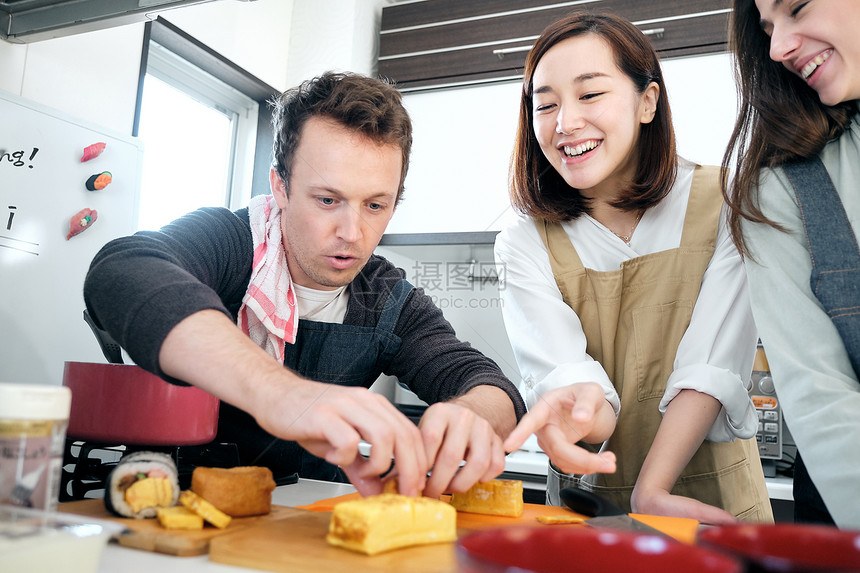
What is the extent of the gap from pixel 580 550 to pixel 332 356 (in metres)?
0.79

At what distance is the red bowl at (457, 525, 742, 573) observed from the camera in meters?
0.32

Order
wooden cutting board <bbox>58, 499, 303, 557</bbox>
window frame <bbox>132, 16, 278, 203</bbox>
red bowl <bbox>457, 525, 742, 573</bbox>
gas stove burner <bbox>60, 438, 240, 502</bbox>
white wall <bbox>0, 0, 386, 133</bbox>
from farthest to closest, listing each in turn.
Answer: window frame <bbox>132, 16, 278, 203</bbox> < white wall <bbox>0, 0, 386, 133</bbox> < gas stove burner <bbox>60, 438, 240, 502</bbox> < wooden cutting board <bbox>58, 499, 303, 557</bbox> < red bowl <bbox>457, 525, 742, 573</bbox>

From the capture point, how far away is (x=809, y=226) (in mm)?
800

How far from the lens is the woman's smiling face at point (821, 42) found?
78cm

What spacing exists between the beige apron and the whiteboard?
3.75 ft

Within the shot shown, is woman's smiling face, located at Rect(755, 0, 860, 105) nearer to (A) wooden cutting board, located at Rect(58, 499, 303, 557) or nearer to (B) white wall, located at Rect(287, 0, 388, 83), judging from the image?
(A) wooden cutting board, located at Rect(58, 499, 303, 557)

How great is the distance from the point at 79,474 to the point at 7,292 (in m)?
0.84

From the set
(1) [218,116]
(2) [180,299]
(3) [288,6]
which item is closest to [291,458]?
(2) [180,299]

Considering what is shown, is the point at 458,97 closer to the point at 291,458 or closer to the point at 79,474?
the point at 291,458

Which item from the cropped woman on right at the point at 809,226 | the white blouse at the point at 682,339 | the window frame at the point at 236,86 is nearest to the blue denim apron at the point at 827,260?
the cropped woman on right at the point at 809,226

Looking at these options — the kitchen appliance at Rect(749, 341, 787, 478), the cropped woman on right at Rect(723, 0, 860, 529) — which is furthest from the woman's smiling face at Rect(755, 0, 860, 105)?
the kitchen appliance at Rect(749, 341, 787, 478)

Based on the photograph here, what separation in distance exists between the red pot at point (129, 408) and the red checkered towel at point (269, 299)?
27cm

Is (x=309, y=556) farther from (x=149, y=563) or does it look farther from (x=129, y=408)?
(x=129, y=408)

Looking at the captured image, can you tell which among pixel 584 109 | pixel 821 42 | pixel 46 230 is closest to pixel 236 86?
pixel 46 230
